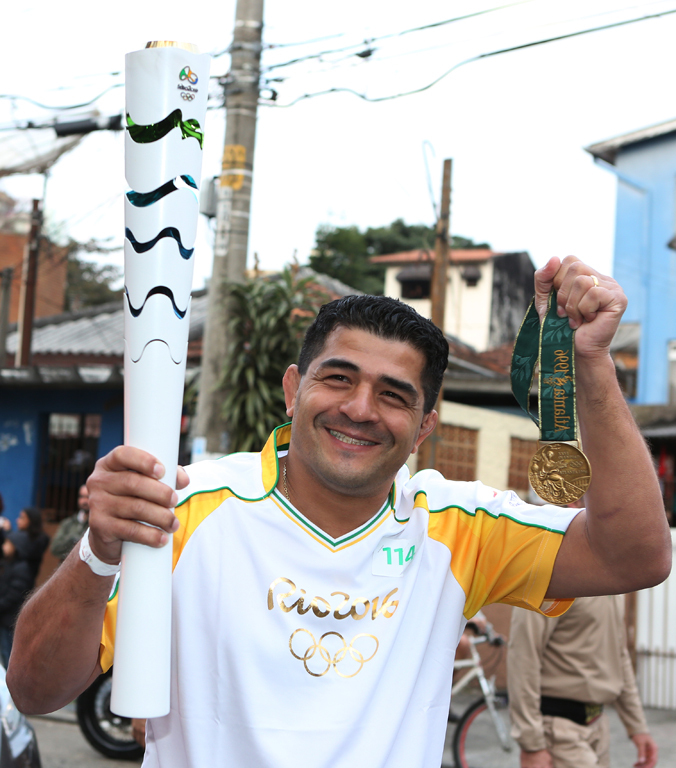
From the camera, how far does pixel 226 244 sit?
668 cm

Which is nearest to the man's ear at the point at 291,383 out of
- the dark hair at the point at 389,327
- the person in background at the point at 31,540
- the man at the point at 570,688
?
the dark hair at the point at 389,327

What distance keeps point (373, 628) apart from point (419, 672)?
0.17 meters

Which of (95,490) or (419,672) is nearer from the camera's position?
(95,490)

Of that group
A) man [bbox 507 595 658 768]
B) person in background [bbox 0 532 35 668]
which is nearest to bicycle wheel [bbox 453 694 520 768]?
man [bbox 507 595 658 768]

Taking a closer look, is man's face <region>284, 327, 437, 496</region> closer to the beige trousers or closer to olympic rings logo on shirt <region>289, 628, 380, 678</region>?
olympic rings logo on shirt <region>289, 628, 380, 678</region>

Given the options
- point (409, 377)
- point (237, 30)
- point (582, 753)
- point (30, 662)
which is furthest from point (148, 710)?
point (237, 30)

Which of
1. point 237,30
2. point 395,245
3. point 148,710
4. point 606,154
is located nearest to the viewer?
point 148,710

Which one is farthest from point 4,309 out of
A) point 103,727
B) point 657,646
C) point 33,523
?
point 657,646

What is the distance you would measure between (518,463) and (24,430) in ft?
24.8

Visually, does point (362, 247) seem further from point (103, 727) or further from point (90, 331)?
point (103, 727)

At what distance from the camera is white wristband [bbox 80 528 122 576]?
1.53 meters

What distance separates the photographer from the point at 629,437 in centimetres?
187

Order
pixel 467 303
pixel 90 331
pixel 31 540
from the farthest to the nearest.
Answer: pixel 467 303 → pixel 90 331 → pixel 31 540

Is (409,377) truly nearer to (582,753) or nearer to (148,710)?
(148,710)
